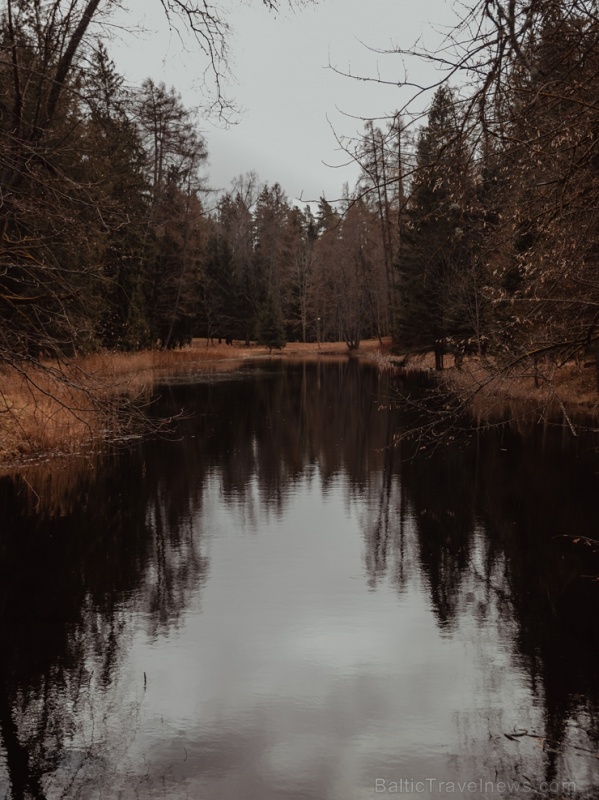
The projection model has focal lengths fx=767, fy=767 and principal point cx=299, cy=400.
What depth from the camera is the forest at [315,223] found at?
4859 millimetres

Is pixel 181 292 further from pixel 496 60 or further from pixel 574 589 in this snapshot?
pixel 496 60

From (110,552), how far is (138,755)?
4733 millimetres

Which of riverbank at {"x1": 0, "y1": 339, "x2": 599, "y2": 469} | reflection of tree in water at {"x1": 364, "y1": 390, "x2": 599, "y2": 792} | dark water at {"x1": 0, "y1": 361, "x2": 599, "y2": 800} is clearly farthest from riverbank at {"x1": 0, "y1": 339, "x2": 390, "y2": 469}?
reflection of tree in water at {"x1": 364, "y1": 390, "x2": 599, "y2": 792}

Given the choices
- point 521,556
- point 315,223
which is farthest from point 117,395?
point 315,223

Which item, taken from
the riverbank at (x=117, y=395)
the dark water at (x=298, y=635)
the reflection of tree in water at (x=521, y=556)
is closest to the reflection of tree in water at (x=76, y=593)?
the dark water at (x=298, y=635)

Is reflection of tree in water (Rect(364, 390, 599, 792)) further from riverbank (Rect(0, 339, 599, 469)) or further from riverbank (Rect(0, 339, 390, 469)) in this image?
riverbank (Rect(0, 339, 390, 469))

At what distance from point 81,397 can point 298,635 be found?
11.6m

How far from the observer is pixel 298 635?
7266 millimetres

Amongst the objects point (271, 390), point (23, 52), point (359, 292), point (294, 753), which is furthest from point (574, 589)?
point (359, 292)

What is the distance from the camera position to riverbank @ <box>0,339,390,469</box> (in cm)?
698

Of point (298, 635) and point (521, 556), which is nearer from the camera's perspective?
point (298, 635)

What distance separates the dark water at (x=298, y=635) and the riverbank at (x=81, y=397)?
1288 millimetres

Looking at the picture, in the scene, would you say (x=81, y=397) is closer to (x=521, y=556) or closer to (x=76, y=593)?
(x=76, y=593)

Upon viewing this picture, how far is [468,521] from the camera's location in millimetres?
11156
